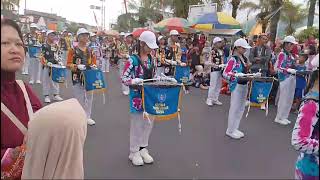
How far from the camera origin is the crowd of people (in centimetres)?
132

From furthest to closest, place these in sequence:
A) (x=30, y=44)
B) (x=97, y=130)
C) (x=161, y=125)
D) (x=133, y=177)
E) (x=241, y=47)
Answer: (x=30, y=44), (x=161, y=125), (x=97, y=130), (x=241, y=47), (x=133, y=177)

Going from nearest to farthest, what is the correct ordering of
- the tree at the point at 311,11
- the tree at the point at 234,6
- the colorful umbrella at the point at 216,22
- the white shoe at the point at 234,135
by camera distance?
the white shoe at the point at 234,135 < the colorful umbrella at the point at 216,22 < the tree at the point at 311,11 < the tree at the point at 234,6

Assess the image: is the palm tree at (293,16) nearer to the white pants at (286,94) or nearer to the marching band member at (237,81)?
A: the white pants at (286,94)

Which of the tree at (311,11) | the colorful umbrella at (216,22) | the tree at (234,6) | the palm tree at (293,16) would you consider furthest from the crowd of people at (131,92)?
the palm tree at (293,16)

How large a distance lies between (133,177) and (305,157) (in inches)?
95.8

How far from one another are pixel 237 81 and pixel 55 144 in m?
4.89

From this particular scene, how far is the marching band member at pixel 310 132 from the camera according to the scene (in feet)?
7.19

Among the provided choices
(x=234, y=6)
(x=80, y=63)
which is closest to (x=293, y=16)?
(x=234, y=6)

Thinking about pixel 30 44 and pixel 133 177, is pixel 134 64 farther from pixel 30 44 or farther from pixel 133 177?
pixel 30 44

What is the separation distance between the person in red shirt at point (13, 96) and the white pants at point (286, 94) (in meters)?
6.20

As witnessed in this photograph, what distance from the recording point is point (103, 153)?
5102mm

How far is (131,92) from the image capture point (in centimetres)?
450

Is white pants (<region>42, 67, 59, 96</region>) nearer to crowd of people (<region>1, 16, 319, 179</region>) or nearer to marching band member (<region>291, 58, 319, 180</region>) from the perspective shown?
crowd of people (<region>1, 16, 319, 179</region>)

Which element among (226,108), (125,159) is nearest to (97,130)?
(125,159)
